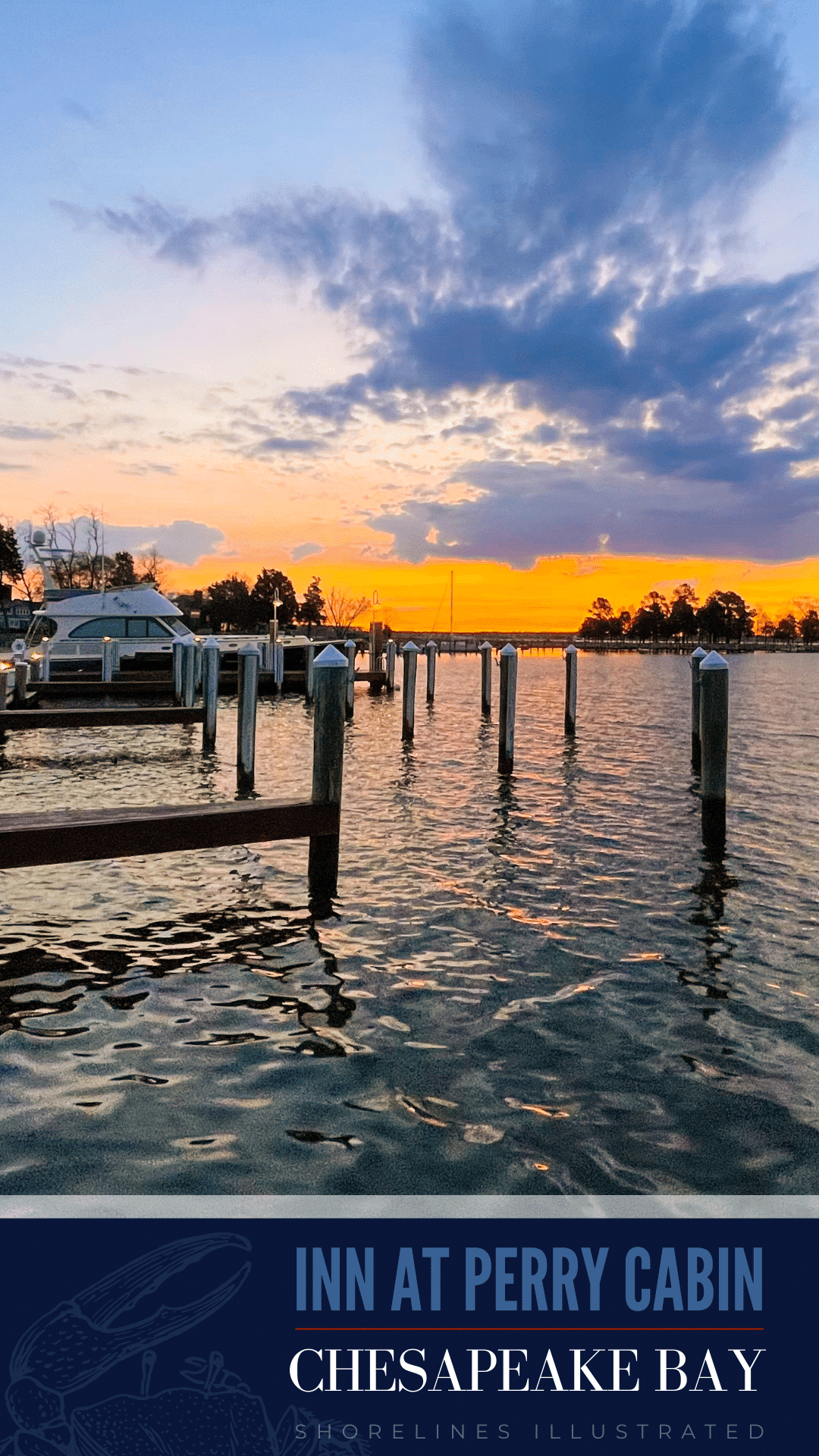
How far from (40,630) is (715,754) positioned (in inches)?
1187

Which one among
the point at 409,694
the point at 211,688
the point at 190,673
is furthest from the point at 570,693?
the point at 190,673

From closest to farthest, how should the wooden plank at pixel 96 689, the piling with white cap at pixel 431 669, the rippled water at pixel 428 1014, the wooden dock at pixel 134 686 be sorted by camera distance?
the rippled water at pixel 428 1014 < the wooden plank at pixel 96 689 < the wooden dock at pixel 134 686 < the piling with white cap at pixel 431 669

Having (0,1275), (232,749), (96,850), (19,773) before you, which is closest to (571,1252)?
(0,1275)

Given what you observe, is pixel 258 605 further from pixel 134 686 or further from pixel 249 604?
pixel 134 686

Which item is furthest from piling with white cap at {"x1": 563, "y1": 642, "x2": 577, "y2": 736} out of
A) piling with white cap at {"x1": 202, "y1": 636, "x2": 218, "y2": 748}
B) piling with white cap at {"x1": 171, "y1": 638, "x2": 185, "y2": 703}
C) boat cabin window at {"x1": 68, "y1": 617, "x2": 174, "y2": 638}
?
boat cabin window at {"x1": 68, "y1": 617, "x2": 174, "y2": 638}

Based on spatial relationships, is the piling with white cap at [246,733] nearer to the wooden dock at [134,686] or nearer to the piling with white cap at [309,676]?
the wooden dock at [134,686]

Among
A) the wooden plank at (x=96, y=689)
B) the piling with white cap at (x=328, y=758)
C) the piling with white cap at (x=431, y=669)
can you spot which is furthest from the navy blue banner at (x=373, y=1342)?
the piling with white cap at (x=431, y=669)

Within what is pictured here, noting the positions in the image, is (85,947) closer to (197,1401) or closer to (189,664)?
(197,1401)

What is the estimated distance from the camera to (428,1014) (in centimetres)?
A: 541

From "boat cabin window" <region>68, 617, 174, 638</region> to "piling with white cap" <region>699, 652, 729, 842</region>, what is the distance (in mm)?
27556

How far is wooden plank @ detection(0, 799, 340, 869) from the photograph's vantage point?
6.27 m

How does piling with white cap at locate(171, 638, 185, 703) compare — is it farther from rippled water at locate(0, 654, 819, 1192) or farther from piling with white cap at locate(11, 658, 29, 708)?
rippled water at locate(0, 654, 819, 1192)

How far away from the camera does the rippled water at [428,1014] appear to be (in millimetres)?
3832

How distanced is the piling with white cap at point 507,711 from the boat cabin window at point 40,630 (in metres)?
22.8
